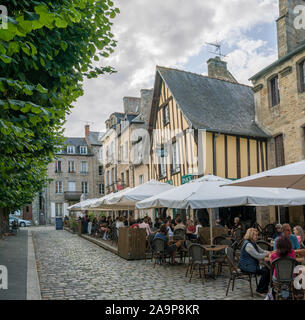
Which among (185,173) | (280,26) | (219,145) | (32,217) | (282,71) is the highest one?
(280,26)

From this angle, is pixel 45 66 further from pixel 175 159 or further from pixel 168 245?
pixel 175 159

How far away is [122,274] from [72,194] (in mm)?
38915

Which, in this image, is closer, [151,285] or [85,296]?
[85,296]

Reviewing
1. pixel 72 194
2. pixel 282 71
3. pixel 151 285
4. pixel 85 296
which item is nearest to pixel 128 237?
pixel 151 285

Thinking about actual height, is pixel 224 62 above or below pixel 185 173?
above

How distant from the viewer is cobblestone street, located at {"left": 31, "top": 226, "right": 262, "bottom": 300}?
6.58 m

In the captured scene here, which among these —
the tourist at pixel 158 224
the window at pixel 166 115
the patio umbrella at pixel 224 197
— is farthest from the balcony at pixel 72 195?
the patio umbrella at pixel 224 197

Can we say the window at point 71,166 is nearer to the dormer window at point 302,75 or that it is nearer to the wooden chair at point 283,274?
the dormer window at point 302,75

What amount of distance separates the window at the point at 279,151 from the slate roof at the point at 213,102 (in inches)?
20.3

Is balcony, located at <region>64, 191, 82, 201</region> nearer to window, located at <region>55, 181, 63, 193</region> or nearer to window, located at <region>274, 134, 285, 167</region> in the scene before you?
window, located at <region>55, 181, 63, 193</region>

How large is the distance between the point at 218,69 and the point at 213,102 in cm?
596

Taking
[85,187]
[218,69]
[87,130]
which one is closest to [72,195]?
[85,187]

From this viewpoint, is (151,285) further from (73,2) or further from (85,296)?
(73,2)

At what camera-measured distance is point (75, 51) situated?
6.27m
